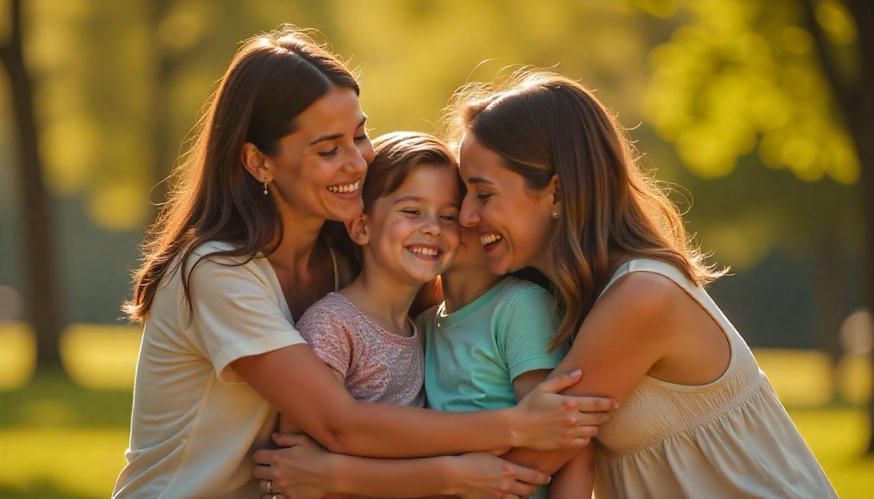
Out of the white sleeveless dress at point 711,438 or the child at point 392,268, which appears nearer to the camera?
the white sleeveless dress at point 711,438

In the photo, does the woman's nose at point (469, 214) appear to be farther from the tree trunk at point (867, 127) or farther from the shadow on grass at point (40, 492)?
the tree trunk at point (867, 127)

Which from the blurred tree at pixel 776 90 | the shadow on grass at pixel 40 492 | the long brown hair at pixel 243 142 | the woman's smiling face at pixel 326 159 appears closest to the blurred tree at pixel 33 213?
the shadow on grass at pixel 40 492

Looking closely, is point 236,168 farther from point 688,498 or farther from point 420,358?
point 688,498

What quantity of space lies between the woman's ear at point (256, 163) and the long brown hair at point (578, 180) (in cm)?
79

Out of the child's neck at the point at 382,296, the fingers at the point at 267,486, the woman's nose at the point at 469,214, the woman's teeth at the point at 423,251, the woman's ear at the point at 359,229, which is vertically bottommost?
the fingers at the point at 267,486

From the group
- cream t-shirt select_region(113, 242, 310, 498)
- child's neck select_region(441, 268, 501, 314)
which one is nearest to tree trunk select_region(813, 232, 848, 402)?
child's neck select_region(441, 268, 501, 314)

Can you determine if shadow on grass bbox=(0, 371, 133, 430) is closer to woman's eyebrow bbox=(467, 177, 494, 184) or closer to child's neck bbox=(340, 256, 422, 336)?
child's neck bbox=(340, 256, 422, 336)

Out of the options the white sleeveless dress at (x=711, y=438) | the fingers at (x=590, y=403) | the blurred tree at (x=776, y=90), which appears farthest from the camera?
the blurred tree at (x=776, y=90)

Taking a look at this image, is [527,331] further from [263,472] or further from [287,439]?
[263,472]

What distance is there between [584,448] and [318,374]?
3.14ft

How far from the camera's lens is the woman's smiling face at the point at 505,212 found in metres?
4.26

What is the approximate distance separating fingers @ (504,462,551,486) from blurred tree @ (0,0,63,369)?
510 inches

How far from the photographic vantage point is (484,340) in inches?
168

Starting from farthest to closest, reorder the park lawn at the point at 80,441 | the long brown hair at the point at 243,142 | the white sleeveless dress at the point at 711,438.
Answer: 1. the park lawn at the point at 80,441
2. the long brown hair at the point at 243,142
3. the white sleeveless dress at the point at 711,438
